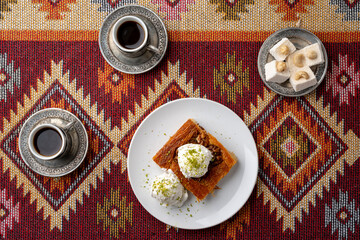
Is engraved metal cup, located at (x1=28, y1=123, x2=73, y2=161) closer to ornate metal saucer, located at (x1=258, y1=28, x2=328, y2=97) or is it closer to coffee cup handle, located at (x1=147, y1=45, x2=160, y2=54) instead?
coffee cup handle, located at (x1=147, y1=45, x2=160, y2=54)

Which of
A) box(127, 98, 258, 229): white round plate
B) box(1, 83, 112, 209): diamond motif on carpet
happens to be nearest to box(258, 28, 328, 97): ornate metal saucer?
box(127, 98, 258, 229): white round plate

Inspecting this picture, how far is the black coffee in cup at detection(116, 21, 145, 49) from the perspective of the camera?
1.20 meters

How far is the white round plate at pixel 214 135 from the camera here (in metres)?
1.22

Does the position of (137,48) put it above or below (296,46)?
above

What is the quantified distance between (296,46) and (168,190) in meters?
0.76

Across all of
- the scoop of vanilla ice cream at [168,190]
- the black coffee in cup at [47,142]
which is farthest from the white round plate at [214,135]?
the black coffee in cup at [47,142]

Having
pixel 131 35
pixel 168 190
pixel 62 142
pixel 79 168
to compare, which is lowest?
pixel 168 190

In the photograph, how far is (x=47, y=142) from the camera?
3.91 feet

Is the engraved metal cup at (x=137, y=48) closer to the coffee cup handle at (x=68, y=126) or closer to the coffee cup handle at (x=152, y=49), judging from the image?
the coffee cup handle at (x=152, y=49)

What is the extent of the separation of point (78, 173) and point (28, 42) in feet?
1.91

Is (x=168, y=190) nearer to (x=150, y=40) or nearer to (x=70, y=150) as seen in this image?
(x=70, y=150)

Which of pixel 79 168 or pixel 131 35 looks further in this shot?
pixel 79 168

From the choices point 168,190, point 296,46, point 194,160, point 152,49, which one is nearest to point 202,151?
point 194,160

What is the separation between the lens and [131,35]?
1199 millimetres
